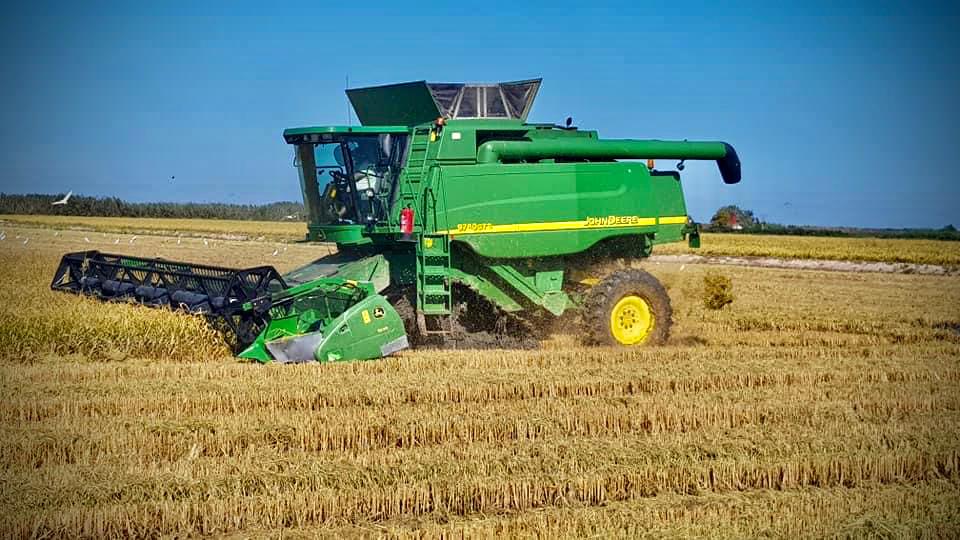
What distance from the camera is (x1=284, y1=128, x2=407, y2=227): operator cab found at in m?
9.13

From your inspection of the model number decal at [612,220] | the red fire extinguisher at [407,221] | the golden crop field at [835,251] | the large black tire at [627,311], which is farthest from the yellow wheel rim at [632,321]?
the golden crop field at [835,251]

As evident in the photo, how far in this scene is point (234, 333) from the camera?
27.1 feet

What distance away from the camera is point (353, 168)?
9.22 metres

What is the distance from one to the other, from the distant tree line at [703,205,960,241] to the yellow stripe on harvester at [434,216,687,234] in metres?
30.5

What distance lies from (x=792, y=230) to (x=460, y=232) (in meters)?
33.7

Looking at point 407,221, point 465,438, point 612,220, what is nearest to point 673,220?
point 612,220

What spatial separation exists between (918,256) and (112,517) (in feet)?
69.3

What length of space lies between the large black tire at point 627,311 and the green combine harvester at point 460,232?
0.04ft

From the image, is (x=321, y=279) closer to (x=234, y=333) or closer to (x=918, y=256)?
(x=234, y=333)

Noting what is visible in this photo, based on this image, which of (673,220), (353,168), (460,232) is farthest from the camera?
(673,220)

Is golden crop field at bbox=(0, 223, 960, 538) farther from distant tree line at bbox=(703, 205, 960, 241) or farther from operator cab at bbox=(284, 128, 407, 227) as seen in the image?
distant tree line at bbox=(703, 205, 960, 241)

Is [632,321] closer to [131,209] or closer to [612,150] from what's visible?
[612,150]

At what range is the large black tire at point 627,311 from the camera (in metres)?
9.20

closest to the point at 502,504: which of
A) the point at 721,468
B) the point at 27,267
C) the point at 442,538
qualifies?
the point at 442,538
